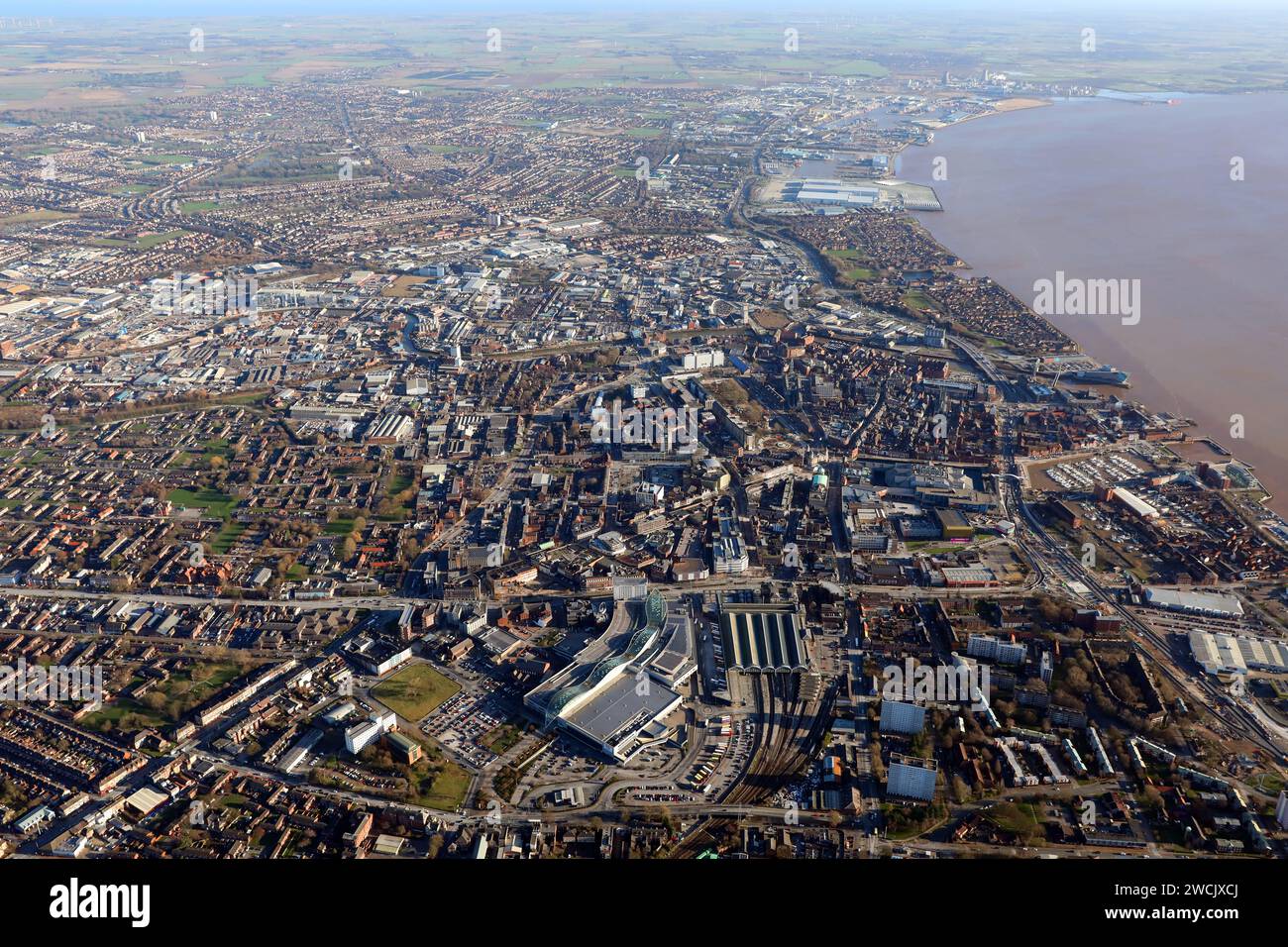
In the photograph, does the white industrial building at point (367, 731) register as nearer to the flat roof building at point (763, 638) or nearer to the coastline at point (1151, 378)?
the flat roof building at point (763, 638)

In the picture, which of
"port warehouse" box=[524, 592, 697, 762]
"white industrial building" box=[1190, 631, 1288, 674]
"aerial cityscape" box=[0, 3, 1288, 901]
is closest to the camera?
"aerial cityscape" box=[0, 3, 1288, 901]

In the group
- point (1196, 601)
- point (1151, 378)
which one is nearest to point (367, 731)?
point (1196, 601)

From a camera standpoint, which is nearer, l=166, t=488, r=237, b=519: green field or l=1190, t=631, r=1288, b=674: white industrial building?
l=1190, t=631, r=1288, b=674: white industrial building

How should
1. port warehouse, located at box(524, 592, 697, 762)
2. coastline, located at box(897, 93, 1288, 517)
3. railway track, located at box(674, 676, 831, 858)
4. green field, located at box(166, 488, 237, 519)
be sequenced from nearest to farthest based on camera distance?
railway track, located at box(674, 676, 831, 858) → port warehouse, located at box(524, 592, 697, 762) → green field, located at box(166, 488, 237, 519) → coastline, located at box(897, 93, 1288, 517)

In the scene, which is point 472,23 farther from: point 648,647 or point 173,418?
point 648,647

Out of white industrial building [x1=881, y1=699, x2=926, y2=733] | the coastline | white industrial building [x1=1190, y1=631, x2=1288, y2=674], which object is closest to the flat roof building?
white industrial building [x1=881, y1=699, x2=926, y2=733]

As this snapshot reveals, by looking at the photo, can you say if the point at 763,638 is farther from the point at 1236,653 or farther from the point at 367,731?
the point at 1236,653

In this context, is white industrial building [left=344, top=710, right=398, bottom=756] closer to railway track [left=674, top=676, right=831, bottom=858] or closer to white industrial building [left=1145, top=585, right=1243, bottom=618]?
railway track [left=674, top=676, right=831, bottom=858]
